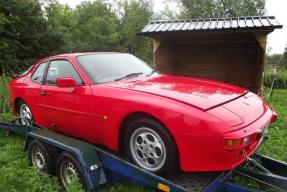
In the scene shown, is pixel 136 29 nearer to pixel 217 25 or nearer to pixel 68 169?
pixel 217 25

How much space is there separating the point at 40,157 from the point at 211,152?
2.72 m

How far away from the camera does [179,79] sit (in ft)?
14.8

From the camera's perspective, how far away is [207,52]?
465 inches

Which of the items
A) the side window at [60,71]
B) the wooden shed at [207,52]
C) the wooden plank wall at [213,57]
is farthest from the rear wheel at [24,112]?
the wooden plank wall at [213,57]

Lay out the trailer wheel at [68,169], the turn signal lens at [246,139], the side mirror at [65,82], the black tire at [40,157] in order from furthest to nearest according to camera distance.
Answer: the black tire at [40,157]
the side mirror at [65,82]
the trailer wheel at [68,169]
the turn signal lens at [246,139]

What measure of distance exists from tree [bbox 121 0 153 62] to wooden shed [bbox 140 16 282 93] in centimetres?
3447

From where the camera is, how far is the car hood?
3.39 metres

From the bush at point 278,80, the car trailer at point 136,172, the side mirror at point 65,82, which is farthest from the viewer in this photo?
the bush at point 278,80

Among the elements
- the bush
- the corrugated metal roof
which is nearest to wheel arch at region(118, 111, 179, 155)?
the corrugated metal roof

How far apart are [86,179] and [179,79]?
6.26 feet

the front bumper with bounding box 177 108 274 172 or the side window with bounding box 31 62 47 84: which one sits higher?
the side window with bounding box 31 62 47 84

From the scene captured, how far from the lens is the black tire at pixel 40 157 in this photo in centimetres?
434

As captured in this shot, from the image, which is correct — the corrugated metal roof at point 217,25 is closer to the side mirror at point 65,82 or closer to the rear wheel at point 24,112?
the rear wheel at point 24,112

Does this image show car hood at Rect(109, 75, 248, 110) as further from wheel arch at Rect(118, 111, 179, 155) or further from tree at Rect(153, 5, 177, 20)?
tree at Rect(153, 5, 177, 20)
